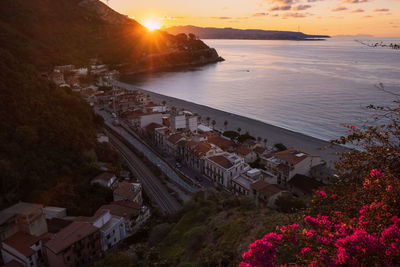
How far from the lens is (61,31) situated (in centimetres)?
10050

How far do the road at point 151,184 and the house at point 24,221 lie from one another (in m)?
7.91

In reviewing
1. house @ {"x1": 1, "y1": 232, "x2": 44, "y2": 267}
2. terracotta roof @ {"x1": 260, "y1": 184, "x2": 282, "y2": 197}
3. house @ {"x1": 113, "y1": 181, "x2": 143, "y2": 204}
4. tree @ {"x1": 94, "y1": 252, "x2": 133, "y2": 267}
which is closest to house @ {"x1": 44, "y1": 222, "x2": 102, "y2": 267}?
house @ {"x1": 1, "y1": 232, "x2": 44, "y2": 267}

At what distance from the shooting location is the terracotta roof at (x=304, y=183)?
2392cm

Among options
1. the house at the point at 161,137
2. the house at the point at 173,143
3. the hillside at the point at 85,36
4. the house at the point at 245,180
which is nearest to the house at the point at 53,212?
the house at the point at 245,180

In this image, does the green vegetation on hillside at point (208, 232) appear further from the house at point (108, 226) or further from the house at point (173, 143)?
the house at point (173, 143)

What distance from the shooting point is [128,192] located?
858 inches

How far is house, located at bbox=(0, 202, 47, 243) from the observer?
17312mm

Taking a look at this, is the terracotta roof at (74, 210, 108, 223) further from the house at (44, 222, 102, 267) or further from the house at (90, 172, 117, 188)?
the house at (90, 172, 117, 188)

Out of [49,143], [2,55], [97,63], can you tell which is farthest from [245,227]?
[97,63]

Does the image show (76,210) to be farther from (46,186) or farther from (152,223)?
(152,223)

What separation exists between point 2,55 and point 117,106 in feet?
60.4

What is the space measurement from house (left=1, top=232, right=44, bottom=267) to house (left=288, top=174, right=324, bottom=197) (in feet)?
61.9

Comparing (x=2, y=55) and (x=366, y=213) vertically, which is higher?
(x=2, y=55)

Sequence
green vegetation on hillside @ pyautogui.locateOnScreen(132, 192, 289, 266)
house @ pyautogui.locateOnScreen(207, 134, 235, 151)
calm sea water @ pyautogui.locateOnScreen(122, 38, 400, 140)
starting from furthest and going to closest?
calm sea water @ pyautogui.locateOnScreen(122, 38, 400, 140) → house @ pyautogui.locateOnScreen(207, 134, 235, 151) → green vegetation on hillside @ pyautogui.locateOnScreen(132, 192, 289, 266)
